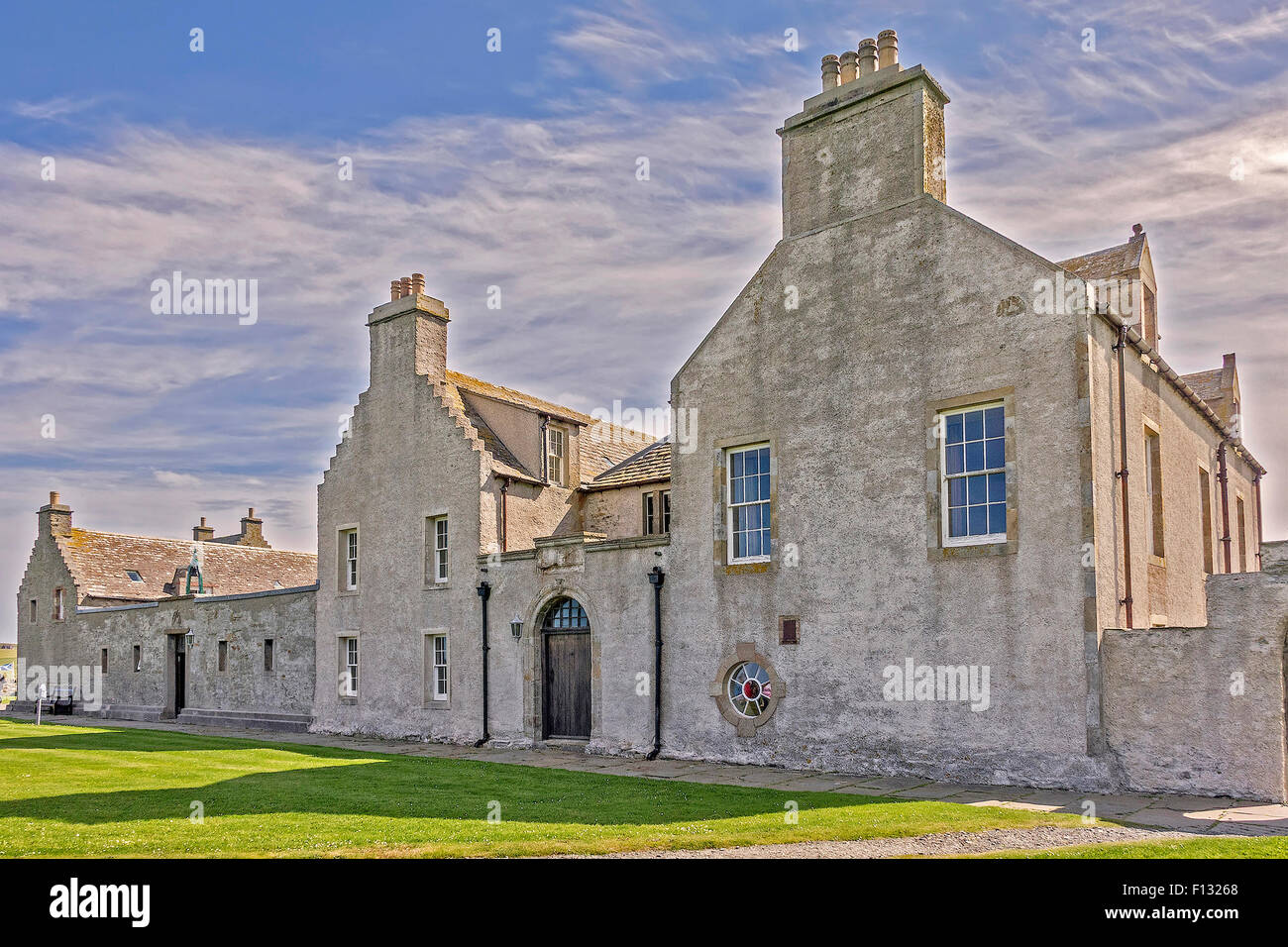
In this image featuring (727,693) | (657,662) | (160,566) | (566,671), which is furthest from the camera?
(160,566)

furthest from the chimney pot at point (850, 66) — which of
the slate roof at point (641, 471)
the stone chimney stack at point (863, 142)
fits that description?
the slate roof at point (641, 471)

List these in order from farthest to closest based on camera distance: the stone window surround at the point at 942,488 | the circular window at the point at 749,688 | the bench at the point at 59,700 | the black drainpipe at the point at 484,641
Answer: the bench at the point at 59,700, the black drainpipe at the point at 484,641, the circular window at the point at 749,688, the stone window surround at the point at 942,488

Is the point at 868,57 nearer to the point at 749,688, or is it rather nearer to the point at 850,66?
the point at 850,66

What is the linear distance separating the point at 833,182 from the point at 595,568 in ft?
29.3

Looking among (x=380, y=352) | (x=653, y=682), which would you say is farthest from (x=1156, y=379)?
(x=380, y=352)

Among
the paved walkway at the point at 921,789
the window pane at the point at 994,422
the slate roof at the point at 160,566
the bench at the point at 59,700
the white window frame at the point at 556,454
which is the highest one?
the white window frame at the point at 556,454

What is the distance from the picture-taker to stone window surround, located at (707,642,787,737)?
58.5ft

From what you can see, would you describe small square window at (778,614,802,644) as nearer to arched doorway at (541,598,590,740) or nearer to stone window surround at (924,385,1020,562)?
stone window surround at (924,385,1020,562)

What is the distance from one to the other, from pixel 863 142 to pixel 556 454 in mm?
11956

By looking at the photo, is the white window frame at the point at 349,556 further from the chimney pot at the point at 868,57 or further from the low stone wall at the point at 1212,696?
the low stone wall at the point at 1212,696

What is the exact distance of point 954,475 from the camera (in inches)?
639

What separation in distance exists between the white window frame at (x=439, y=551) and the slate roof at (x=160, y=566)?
66.6 ft

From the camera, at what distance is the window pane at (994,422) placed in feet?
52.2

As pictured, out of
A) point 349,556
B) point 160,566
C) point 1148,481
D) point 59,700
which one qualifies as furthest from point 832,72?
point 160,566
